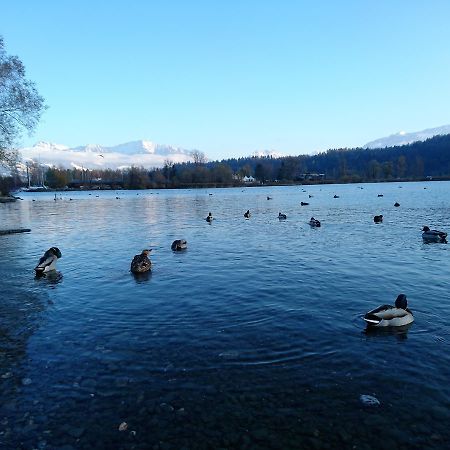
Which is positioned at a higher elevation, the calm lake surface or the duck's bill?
the duck's bill

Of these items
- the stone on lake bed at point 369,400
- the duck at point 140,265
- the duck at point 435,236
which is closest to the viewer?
the stone on lake bed at point 369,400

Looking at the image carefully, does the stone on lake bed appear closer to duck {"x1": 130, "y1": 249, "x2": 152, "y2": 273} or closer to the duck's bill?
the duck's bill

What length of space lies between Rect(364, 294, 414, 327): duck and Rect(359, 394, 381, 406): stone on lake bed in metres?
3.89

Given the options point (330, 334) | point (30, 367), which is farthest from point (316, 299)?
point (30, 367)

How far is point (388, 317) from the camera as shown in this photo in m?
12.5

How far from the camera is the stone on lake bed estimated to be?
28.0 feet

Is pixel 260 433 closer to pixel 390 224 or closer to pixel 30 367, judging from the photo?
pixel 30 367

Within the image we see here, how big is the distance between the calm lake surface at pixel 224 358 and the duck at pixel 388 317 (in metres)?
0.36

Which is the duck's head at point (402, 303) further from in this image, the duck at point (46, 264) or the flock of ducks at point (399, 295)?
the duck at point (46, 264)

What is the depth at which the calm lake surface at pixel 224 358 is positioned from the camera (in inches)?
302

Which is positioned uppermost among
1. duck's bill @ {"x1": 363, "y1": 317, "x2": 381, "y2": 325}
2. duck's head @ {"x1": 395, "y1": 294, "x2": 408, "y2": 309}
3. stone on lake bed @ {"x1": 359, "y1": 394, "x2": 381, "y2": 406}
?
duck's head @ {"x1": 395, "y1": 294, "x2": 408, "y2": 309}

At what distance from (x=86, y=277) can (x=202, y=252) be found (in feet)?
28.8

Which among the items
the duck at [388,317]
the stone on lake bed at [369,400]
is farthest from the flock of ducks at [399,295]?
the stone on lake bed at [369,400]

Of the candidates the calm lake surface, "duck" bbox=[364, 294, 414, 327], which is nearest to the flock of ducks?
"duck" bbox=[364, 294, 414, 327]
